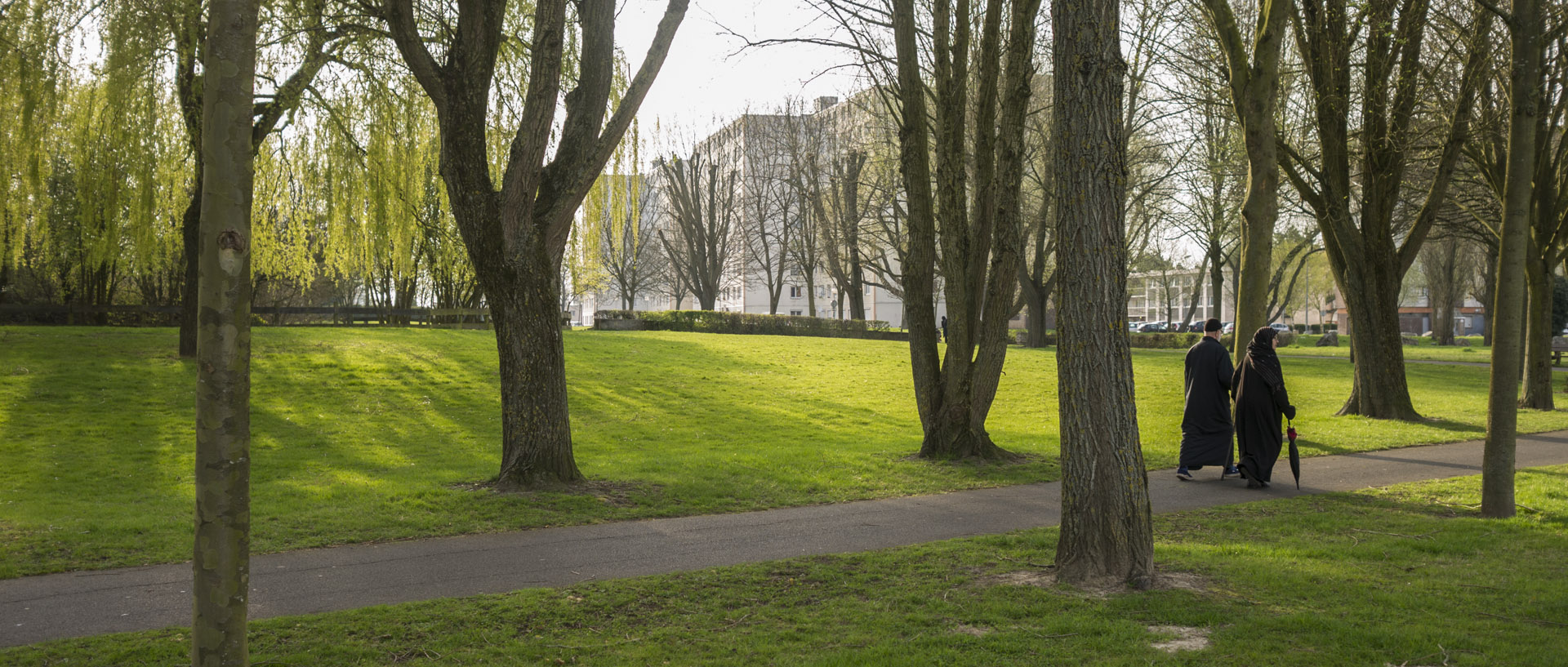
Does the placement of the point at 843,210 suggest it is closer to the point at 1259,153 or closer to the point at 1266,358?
the point at 1259,153

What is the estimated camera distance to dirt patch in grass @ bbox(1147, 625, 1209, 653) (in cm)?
489

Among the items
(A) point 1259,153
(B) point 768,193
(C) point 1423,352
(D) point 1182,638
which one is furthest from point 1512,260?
(B) point 768,193

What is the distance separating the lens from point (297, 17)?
1463 centimetres

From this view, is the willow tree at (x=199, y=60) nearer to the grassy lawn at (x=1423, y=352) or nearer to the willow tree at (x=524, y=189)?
the willow tree at (x=524, y=189)

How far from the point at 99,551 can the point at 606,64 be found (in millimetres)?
6615

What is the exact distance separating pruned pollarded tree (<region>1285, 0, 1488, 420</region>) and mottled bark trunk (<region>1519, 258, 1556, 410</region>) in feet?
10.9

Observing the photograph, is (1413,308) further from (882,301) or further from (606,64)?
(606,64)

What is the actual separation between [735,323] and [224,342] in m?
37.1

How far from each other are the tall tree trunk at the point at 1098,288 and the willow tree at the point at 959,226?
6.03 meters

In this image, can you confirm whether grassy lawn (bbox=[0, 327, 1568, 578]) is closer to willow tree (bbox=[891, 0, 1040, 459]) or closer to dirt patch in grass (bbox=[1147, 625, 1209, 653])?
willow tree (bbox=[891, 0, 1040, 459])

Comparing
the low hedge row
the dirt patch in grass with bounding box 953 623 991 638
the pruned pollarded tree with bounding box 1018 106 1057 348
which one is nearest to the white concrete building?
the low hedge row

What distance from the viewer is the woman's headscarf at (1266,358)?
35.2 feet

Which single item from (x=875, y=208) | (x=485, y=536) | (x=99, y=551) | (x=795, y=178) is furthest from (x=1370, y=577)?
(x=795, y=178)

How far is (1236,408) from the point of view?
1097 centimetres
